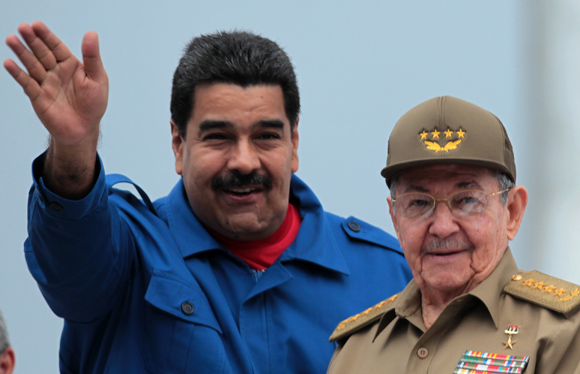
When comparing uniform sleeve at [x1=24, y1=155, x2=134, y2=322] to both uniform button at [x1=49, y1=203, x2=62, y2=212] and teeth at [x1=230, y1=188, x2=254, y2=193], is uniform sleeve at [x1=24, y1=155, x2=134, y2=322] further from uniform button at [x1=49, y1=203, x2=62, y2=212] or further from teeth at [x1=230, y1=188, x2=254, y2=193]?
teeth at [x1=230, y1=188, x2=254, y2=193]

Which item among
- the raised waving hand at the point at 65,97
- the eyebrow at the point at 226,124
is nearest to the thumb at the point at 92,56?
the raised waving hand at the point at 65,97

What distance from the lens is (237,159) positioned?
3.00m

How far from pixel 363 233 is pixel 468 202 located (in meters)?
1.11

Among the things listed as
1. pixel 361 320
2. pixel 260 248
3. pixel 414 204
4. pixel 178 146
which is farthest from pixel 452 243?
pixel 178 146

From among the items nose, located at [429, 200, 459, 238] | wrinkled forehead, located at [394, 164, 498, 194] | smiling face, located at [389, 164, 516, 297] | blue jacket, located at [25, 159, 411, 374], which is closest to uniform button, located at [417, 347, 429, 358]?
smiling face, located at [389, 164, 516, 297]

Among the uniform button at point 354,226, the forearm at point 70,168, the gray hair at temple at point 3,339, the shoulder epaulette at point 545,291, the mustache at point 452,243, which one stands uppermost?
the forearm at point 70,168

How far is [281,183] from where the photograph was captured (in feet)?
10.1

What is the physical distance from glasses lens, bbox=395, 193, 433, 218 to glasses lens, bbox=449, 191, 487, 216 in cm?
6

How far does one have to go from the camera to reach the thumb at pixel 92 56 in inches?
95.7

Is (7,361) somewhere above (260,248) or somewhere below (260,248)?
below

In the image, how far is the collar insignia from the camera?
2.30m

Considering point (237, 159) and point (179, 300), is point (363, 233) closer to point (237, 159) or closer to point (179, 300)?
point (237, 159)

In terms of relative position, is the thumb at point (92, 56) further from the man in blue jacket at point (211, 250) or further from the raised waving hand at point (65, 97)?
the man in blue jacket at point (211, 250)

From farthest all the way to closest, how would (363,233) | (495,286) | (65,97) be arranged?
(363,233), (65,97), (495,286)
